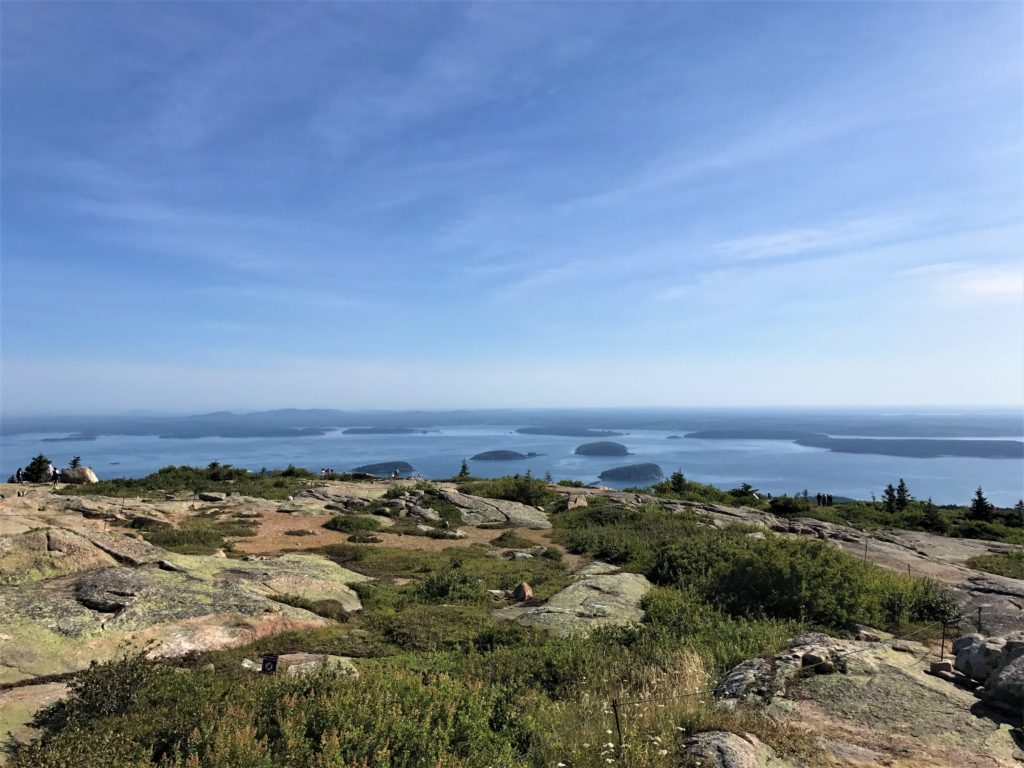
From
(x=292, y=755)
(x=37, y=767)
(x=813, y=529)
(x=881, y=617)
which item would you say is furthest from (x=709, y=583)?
(x=813, y=529)

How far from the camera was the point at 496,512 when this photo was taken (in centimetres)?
3253

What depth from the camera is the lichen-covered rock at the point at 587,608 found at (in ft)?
41.7

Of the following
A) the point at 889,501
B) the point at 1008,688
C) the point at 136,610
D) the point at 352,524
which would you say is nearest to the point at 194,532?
the point at 352,524

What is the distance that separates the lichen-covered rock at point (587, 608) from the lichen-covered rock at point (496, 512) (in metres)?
13.8

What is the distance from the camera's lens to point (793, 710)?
7.70m

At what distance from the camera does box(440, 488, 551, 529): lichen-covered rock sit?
101 feet

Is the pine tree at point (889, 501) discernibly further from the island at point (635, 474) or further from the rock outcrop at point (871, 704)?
the island at point (635, 474)

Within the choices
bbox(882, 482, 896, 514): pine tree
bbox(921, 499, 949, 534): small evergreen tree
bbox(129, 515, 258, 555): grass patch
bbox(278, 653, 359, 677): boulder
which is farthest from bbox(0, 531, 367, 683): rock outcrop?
bbox(882, 482, 896, 514): pine tree

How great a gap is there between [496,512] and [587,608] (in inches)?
745

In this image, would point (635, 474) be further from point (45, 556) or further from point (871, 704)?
point (871, 704)

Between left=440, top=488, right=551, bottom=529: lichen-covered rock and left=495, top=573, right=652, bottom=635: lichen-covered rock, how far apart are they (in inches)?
542

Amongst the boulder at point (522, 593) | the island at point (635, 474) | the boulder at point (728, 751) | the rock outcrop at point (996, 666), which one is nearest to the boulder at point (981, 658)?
the rock outcrop at point (996, 666)

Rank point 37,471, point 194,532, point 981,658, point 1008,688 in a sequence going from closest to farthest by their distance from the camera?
1. point 1008,688
2. point 981,658
3. point 194,532
4. point 37,471

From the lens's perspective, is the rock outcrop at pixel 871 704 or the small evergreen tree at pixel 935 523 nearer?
the rock outcrop at pixel 871 704
